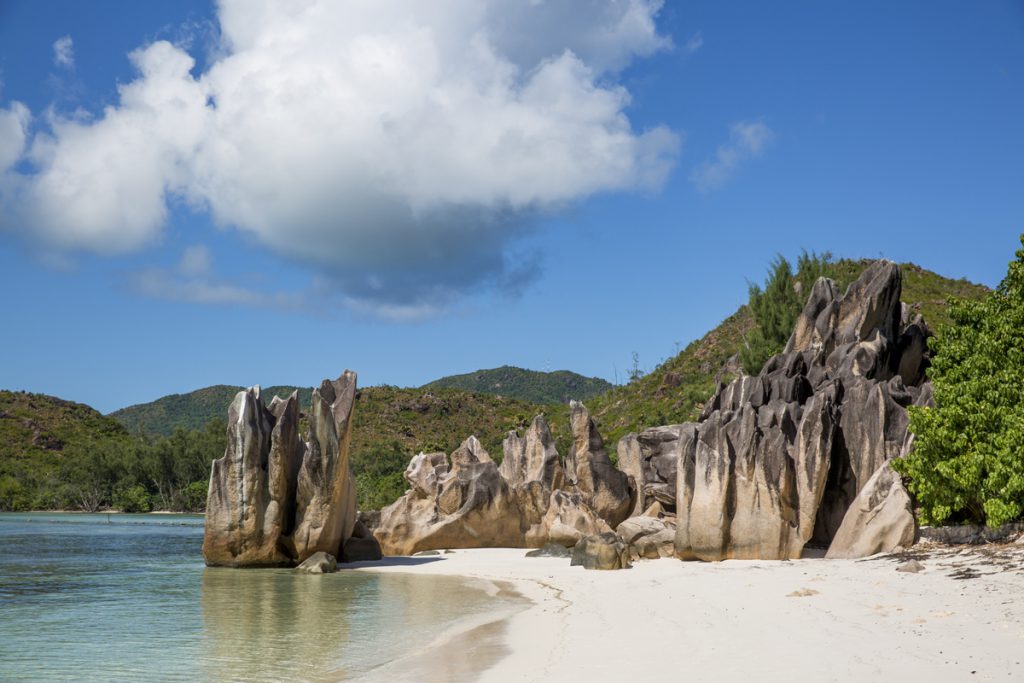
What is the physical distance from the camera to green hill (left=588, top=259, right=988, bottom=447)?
228ft

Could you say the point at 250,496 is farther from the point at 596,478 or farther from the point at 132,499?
the point at 132,499

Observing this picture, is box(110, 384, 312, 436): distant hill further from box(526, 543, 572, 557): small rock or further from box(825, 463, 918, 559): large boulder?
box(825, 463, 918, 559): large boulder

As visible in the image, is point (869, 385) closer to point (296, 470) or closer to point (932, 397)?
point (932, 397)

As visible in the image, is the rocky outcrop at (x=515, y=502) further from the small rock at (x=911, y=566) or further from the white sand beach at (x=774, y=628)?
the small rock at (x=911, y=566)

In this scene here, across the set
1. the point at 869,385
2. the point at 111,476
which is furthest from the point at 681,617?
the point at 111,476

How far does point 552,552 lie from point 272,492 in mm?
10262

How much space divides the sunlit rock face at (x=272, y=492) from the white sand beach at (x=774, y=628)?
33.9ft

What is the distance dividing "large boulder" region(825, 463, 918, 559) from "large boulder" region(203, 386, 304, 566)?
→ 1765 cm

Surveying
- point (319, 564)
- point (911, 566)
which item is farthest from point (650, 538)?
point (911, 566)

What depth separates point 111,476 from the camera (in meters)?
101

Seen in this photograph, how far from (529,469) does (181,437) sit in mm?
77192

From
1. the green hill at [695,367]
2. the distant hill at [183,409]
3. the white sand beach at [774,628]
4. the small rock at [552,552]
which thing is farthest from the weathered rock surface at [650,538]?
the distant hill at [183,409]

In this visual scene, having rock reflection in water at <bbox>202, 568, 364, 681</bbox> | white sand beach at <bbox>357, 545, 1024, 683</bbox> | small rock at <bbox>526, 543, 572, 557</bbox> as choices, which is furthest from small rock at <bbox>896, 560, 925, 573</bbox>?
small rock at <bbox>526, 543, 572, 557</bbox>

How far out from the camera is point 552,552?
1286 inches
